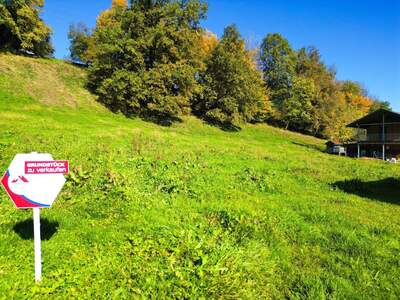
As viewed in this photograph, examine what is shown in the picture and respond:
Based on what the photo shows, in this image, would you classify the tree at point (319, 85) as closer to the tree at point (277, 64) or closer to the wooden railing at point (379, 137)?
the tree at point (277, 64)

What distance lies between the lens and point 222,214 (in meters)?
7.45

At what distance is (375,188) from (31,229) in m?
13.4

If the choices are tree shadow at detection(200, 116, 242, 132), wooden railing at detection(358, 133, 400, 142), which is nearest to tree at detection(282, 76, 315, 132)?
wooden railing at detection(358, 133, 400, 142)

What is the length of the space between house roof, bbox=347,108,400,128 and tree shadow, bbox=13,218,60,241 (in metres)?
42.4

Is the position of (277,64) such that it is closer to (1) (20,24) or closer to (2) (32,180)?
(1) (20,24)

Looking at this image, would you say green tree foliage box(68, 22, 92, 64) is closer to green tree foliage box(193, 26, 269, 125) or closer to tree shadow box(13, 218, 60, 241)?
green tree foliage box(193, 26, 269, 125)

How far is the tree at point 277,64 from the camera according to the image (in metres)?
62.1

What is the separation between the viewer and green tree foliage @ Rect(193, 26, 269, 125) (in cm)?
4347

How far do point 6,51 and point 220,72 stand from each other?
2889 centimetres

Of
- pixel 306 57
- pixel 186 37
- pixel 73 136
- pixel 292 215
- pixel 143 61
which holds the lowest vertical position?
pixel 292 215

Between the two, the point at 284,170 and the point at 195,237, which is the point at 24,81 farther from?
the point at 195,237

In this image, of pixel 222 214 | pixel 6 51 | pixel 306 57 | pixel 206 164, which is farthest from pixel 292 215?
pixel 306 57

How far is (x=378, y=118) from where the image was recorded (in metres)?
41.5

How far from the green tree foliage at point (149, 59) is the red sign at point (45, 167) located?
3054 centimetres
